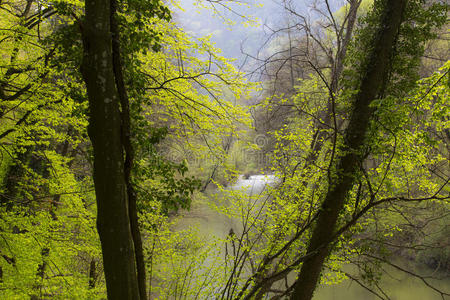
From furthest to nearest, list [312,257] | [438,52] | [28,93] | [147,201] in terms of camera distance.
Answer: [438,52]
[28,93]
[312,257]
[147,201]

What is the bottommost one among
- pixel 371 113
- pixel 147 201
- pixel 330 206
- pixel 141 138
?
pixel 147 201

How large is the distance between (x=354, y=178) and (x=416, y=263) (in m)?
12.4

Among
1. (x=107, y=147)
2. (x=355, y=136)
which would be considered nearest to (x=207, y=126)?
(x=355, y=136)

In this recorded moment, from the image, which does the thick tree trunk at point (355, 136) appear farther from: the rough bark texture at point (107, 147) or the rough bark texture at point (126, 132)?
the rough bark texture at point (107, 147)

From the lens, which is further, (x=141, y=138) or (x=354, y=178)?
(x=354, y=178)

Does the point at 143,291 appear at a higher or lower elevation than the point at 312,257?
lower

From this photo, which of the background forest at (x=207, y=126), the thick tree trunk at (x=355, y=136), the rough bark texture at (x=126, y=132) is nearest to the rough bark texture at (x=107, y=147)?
the background forest at (x=207, y=126)

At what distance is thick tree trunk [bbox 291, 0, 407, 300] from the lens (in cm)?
321

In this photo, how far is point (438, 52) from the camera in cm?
1127

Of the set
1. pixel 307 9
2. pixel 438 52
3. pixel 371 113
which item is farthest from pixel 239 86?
pixel 438 52

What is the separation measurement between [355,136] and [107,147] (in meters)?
2.63

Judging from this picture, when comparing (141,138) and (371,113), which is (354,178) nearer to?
(371,113)

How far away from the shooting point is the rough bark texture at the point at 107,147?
189 cm

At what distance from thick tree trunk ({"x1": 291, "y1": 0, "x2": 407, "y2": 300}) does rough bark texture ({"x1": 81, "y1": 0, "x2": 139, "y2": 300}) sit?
223 cm
